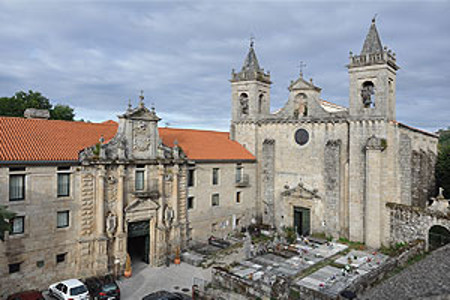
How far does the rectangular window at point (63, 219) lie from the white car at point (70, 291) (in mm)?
3566

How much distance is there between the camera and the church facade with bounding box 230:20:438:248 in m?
28.8

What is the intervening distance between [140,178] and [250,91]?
17.4 metres

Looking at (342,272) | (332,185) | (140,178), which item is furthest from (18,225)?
(332,185)

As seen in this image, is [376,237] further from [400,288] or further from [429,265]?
[400,288]

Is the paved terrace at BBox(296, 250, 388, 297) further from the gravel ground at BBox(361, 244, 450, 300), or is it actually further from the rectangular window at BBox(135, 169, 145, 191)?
the rectangular window at BBox(135, 169, 145, 191)

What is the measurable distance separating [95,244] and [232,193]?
14.6 metres

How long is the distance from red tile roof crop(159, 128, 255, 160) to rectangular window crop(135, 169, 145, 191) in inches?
195

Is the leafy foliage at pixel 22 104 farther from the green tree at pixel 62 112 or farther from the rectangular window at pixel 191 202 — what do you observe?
the rectangular window at pixel 191 202

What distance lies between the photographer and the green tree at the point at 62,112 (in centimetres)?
4551

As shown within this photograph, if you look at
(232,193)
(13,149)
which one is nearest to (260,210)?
(232,193)

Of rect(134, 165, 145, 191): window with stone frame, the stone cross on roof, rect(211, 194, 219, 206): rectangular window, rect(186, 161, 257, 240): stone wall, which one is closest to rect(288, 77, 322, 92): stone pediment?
the stone cross on roof

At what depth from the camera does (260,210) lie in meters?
36.7

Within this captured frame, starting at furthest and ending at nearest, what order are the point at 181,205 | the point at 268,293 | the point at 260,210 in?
1. the point at 260,210
2. the point at 181,205
3. the point at 268,293

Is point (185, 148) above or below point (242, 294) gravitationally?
above
